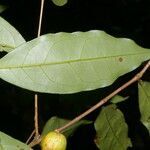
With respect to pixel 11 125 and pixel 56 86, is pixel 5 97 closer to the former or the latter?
pixel 11 125

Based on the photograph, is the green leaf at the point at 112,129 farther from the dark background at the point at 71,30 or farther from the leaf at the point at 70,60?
the leaf at the point at 70,60

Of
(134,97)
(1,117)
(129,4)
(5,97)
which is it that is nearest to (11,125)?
(1,117)

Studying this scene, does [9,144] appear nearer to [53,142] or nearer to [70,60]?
[53,142]

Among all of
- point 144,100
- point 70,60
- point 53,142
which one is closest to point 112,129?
point 144,100

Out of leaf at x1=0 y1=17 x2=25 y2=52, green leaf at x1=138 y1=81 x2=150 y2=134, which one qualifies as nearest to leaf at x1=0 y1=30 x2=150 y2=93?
leaf at x1=0 y1=17 x2=25 y2=52

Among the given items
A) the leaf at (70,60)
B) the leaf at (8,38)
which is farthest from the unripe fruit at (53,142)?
the leaf at (8,38)

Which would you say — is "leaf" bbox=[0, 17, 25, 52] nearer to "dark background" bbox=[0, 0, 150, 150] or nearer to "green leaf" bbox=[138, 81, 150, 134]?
"dark background" bbox=[0, 0, 150, 150]
